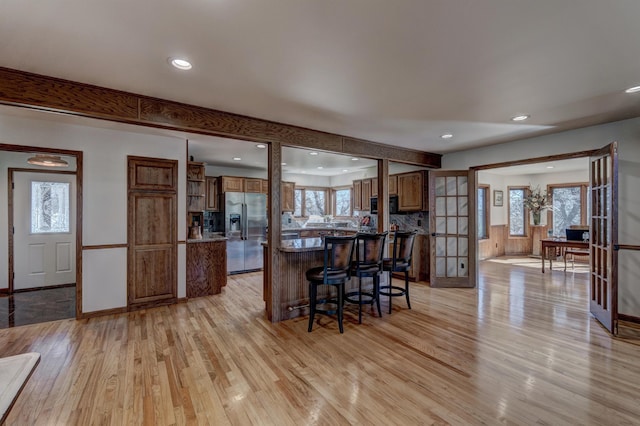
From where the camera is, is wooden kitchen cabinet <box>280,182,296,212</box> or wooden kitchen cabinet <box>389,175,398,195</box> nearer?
wooden kitchen cabinet <box>389,175,398,195</box>

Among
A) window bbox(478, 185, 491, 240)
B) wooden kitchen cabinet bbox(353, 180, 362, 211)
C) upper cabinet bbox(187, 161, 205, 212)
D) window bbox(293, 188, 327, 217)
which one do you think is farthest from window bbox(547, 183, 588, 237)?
upper cabinet bbox(187, 161, 205, 212)

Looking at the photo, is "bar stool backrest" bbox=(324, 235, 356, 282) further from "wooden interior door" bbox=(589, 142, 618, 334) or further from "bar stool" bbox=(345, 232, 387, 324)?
"wooden interior door" bbox=(589, 142, 618, 334)

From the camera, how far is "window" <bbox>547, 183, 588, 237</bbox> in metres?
7.62

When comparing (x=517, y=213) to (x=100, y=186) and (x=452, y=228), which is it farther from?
(x=100, y=186)

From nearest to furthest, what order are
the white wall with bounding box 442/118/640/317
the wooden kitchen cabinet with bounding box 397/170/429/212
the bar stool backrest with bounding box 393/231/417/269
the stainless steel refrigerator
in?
the white wall with bounding box 442/118/640/317, the bar stool backrest with bounding box 393/231/417/269, the wooden kitchen cabinet with bounding box 397/170/429/212, the stainless steel refrigerator

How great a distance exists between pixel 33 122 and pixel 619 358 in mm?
6842

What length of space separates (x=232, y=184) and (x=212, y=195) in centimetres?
51

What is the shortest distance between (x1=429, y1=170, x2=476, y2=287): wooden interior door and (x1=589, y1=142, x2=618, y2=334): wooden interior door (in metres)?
1.69

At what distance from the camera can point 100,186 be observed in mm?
3814

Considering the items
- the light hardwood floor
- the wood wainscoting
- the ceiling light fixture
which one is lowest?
the light hardwood floor

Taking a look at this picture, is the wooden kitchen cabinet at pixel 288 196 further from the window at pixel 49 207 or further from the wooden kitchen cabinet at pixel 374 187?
the window at pixel 49 207

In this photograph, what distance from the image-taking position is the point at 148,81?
2496 mm

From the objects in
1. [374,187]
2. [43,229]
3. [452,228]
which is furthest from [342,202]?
[43,229]

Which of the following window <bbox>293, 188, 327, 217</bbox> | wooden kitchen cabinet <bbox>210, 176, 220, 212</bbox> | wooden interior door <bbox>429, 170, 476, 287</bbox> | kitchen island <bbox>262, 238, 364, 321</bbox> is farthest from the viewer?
window <bbox>293, 188, 327, 217</bbox>
